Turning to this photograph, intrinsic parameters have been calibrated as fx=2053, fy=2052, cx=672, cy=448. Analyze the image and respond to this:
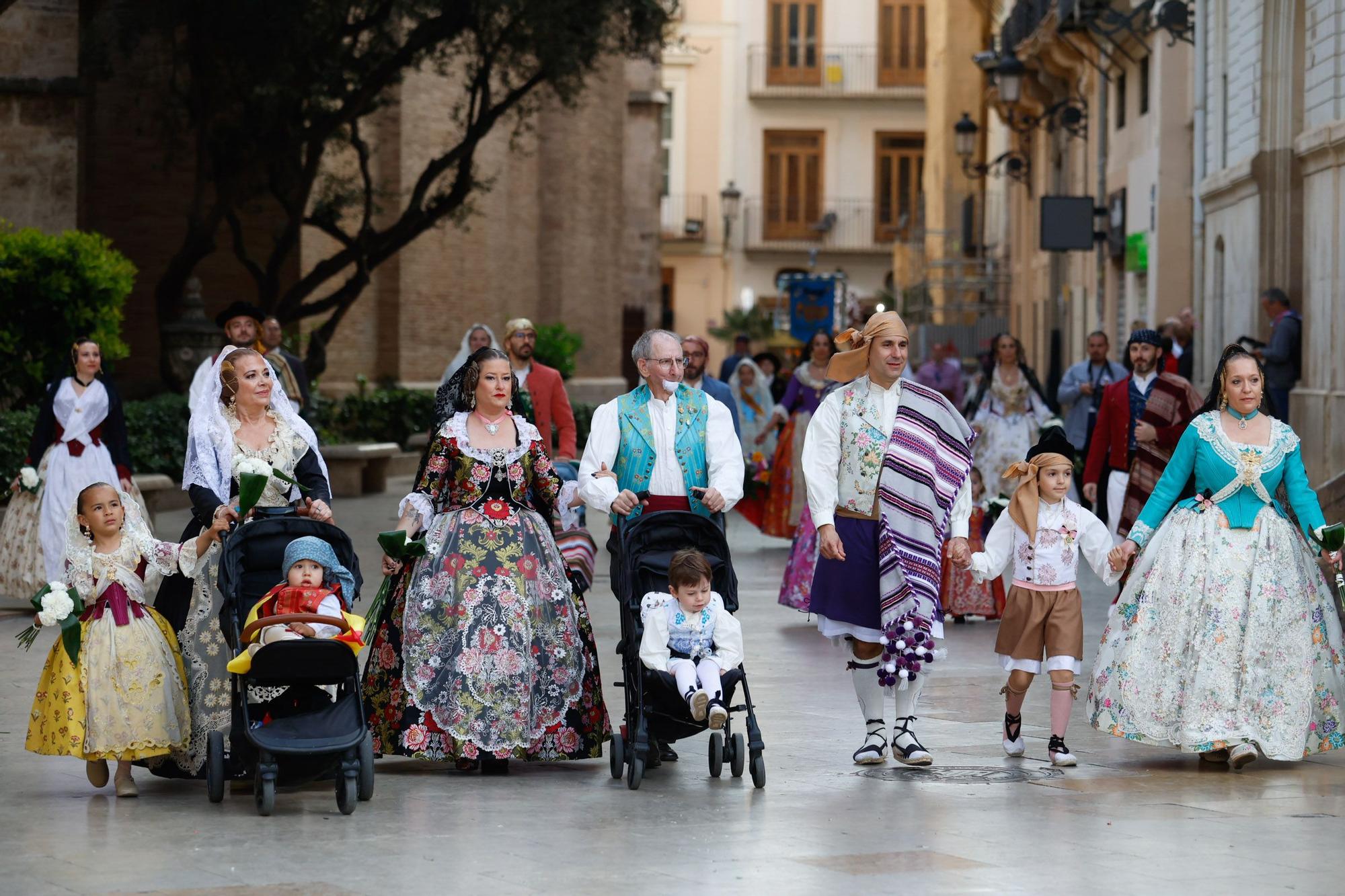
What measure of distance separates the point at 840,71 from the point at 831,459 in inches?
2261

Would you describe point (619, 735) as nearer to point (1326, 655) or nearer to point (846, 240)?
point (1326, 655)

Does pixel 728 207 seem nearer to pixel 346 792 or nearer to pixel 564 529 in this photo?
pixel 564 529

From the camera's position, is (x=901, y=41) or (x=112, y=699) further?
(x=901, y=41)

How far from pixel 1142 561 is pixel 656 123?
37466 mm

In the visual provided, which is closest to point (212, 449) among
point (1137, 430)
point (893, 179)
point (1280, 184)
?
point (1137, 430)

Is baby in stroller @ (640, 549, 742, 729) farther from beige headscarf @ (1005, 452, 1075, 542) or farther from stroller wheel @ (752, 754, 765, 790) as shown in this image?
beige headscarf @ (1005, 452, 1075, 542)

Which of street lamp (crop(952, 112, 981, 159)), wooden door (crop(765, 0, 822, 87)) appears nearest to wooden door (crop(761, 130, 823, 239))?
wooden door (crop(765, 0, 822, 87))

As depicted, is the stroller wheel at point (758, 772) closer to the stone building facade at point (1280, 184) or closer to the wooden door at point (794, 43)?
the stone building facade at point (1280, 184)

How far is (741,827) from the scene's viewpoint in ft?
24.0

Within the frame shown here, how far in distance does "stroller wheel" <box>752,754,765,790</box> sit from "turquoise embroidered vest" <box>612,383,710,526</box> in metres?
1.23

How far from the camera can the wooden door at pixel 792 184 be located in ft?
213

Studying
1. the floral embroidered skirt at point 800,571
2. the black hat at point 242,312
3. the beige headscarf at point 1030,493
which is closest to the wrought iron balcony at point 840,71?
the floral embroidered skirt at point 800,571

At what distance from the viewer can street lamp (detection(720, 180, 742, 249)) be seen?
63688 mm

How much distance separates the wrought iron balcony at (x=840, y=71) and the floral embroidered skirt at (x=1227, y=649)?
5686cm
